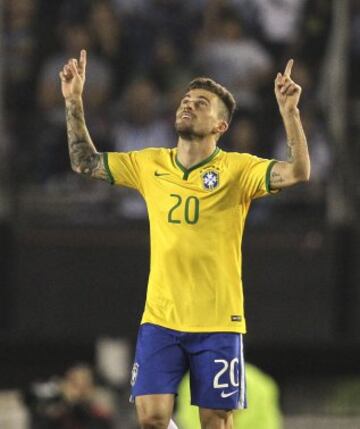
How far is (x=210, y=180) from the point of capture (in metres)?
8.57

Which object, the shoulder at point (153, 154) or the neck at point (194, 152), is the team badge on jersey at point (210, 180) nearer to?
A: the neck at point (194, 152)

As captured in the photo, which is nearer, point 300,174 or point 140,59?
point 300,174

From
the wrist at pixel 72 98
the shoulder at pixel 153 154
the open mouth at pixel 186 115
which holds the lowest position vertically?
the shoulder at pixel 153 154

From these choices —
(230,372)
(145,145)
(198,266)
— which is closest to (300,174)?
(198,266)

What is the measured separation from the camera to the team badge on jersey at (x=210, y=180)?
8.56 m

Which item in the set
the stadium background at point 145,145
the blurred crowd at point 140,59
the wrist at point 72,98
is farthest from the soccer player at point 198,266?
the blurred crowd at point 140,59

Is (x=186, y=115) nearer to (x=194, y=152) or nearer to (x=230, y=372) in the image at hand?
(x=194, y=152)

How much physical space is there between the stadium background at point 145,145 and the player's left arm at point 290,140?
5.26 m

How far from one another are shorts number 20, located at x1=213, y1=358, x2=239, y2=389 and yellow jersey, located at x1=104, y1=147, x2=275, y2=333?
0.16 m

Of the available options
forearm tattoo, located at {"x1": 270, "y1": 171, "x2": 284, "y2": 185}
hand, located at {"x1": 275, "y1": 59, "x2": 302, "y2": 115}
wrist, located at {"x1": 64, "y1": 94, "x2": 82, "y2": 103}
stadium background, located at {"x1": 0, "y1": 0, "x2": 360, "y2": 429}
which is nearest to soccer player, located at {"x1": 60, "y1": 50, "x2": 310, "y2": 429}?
forearm tattoo, located at {"x1": 270, "y1": 171, "x2": 284, "y2": 185}

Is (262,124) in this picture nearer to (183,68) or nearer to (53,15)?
(183,68)

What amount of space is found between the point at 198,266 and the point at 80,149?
0.89 metres

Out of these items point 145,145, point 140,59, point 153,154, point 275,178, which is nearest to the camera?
point 275,178

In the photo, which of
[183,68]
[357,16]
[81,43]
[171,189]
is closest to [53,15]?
[81,43]
